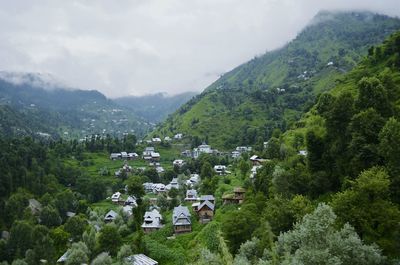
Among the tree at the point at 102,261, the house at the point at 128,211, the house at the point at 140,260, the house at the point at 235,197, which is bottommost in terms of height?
the house at the point at 128,211

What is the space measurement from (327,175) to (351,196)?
2193cm

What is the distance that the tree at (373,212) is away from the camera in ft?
141

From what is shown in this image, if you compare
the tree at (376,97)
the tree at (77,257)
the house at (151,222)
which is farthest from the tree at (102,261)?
the tree at (376,97)

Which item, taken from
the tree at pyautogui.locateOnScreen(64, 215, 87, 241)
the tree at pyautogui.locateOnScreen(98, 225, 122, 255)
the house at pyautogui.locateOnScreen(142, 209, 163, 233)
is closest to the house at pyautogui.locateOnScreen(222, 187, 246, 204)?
the house at pyautogui.locateOnScreen(142, 209, 163, 233)

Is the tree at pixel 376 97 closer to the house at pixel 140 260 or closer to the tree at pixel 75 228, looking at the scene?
the house at pixel 140 260

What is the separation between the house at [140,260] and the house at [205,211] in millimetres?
22513

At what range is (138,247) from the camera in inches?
3600

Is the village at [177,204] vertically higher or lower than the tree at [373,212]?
lower

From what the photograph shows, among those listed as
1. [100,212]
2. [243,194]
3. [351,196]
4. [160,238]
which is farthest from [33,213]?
[351,196]

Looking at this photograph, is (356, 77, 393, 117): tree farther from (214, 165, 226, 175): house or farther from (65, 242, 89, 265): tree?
(214, 165, 226, 175): house

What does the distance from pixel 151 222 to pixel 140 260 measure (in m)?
29.7

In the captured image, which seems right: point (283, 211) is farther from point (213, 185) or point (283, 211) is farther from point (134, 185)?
point (213, 185)

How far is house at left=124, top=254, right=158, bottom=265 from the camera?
80.2m

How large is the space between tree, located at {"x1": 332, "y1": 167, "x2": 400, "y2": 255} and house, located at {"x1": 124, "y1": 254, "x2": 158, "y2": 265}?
46777 mm
